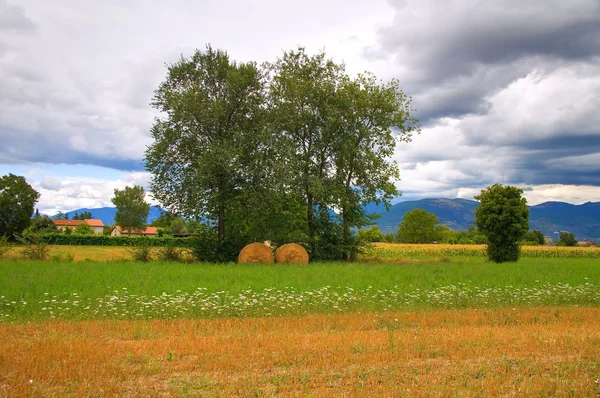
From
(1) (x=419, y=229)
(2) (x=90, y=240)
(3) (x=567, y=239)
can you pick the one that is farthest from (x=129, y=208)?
(3) (x=567, y=239)

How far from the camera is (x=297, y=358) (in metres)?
9.13

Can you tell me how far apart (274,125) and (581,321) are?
26987 millimetres

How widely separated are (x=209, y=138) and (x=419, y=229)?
102m

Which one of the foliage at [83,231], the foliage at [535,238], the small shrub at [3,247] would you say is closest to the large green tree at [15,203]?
the foliage at [83,231]

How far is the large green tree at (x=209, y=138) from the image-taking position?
1371 inches

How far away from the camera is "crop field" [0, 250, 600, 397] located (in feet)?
25.2

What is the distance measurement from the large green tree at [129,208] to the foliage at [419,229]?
7856cm

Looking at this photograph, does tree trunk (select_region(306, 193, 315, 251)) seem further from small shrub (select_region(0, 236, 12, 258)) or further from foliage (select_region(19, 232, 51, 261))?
small shrub (select_region(0, 236, 12, 258))

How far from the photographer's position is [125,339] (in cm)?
1117

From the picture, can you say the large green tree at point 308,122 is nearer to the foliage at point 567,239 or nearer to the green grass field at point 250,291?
the green grass field at point 250,291

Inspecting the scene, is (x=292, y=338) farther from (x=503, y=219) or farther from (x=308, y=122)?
(x=503, y=219)

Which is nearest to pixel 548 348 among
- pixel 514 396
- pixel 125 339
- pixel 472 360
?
pixel 472 360

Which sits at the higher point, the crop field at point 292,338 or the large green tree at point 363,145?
the large green tree at point 363,145

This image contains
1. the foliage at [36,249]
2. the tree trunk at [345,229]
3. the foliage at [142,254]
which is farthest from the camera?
the tree trunk at [345,229]
